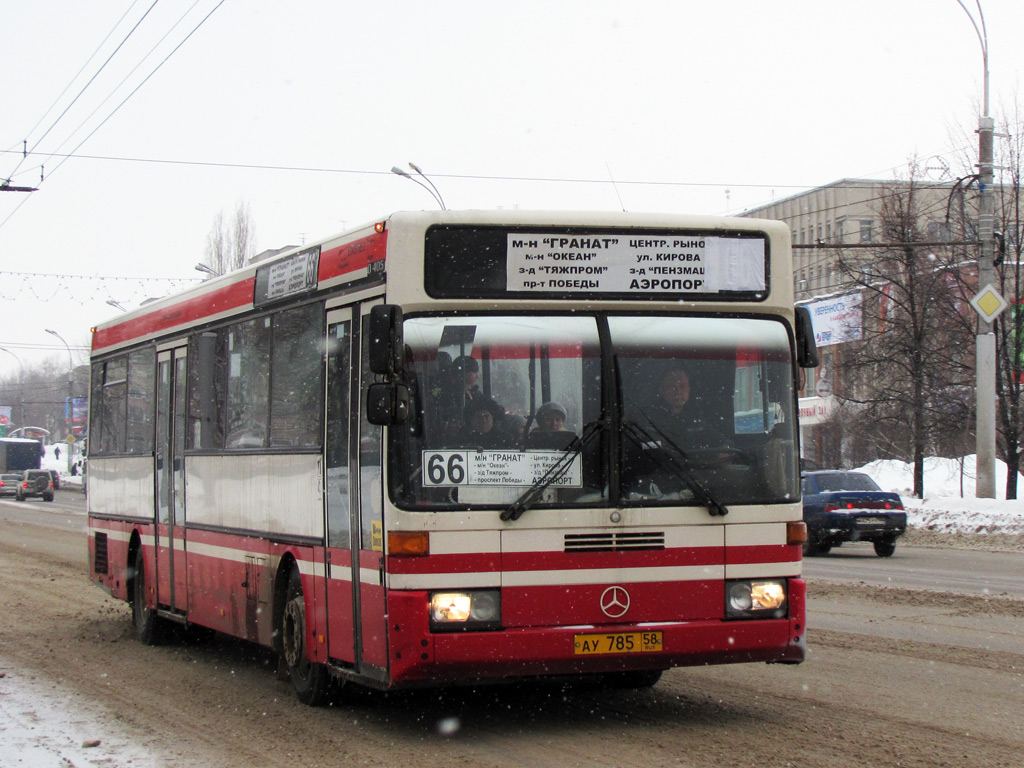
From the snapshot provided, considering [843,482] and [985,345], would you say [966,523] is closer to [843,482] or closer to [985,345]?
[985,345]

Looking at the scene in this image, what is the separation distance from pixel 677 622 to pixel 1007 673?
308 cm

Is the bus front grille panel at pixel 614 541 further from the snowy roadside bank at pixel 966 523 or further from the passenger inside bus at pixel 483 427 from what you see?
the snowy roadside bank at pixel 966 523

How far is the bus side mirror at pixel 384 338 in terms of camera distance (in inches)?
285

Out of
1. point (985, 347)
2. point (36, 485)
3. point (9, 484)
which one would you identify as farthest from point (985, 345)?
point (9, 484)

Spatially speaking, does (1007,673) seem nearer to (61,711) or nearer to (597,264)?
(597,264)

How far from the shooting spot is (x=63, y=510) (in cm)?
5075

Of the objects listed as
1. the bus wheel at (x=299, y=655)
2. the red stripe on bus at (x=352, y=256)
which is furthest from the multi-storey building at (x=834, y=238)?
the bus wheel at (x=299, y=655)

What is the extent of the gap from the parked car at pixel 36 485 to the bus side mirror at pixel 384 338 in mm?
60049

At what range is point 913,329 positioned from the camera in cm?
3922

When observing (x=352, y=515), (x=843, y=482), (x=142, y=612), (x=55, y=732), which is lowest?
(x=55, y=732)

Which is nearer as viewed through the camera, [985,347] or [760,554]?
[760,554]

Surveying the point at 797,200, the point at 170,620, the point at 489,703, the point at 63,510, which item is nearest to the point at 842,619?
the point at 489,703

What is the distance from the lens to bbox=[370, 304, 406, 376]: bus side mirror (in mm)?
7234

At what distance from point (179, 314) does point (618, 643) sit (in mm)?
6052
